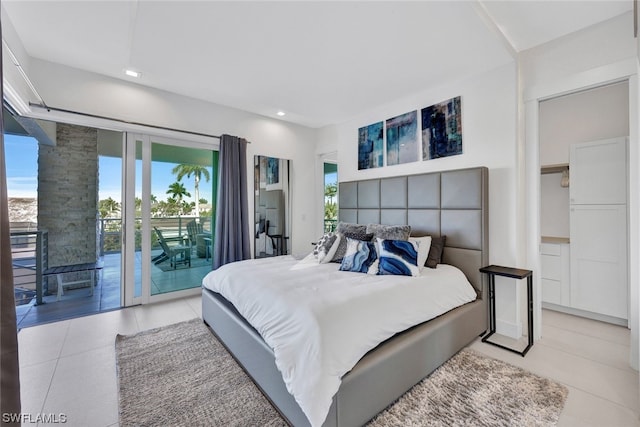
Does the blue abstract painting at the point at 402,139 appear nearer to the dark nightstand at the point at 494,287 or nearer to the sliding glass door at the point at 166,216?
the dark nightstand at the point at 494,287

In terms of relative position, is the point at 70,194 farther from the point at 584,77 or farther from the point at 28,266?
the point at 584,77

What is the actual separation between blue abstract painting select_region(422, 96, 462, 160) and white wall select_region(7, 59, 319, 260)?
229cm

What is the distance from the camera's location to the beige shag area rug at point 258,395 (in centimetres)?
164

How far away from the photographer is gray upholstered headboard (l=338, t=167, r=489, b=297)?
9.07 ft

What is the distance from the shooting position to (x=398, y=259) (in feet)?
8.08

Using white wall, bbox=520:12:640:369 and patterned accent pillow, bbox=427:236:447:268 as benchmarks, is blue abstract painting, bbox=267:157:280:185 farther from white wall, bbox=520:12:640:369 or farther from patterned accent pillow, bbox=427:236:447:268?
white wall, bbox=520:12:640:369

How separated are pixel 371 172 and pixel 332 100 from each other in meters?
1.15

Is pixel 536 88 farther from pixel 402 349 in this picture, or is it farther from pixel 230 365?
pixel 230 365

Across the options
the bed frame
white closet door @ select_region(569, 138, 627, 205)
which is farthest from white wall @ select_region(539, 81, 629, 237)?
the bed frame

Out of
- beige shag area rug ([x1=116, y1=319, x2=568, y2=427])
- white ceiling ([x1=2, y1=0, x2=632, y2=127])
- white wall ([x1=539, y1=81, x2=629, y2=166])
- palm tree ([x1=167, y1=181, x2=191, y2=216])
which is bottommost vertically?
beige shag area rug ([x1=116, y1=319, x2=568, y2=427])

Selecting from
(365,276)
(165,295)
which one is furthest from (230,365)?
(165,295)

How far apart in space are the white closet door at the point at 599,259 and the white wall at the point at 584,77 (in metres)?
0.92

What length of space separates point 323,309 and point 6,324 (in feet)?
4.25

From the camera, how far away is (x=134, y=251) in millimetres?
3477
